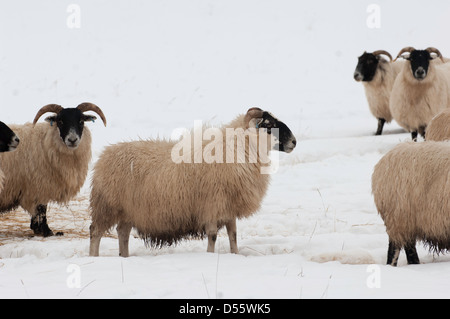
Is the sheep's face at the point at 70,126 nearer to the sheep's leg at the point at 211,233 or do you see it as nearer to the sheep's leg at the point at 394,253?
the sheep's leg at the point at 211,233

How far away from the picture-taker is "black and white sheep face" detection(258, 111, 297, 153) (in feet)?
21.2

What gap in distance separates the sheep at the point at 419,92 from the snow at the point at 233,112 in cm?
59

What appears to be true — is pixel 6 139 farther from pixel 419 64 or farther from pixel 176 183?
pixel 419 64

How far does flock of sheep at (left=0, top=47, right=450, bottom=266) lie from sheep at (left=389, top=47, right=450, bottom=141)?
469cm

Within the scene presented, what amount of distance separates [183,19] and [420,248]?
1706 centimetres

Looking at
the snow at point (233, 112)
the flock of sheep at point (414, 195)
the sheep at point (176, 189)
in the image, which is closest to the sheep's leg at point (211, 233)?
the sheep at point (176, 189)

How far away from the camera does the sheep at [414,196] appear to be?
5.22 m

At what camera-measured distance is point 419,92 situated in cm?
1159

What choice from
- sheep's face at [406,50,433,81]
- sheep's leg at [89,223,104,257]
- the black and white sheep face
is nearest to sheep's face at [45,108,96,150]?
sheep's leg at [89,223,104,257]

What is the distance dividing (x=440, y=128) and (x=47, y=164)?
186 inches

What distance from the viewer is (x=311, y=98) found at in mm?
17281

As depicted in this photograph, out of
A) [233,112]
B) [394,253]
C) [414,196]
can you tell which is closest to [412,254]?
[394,253]
